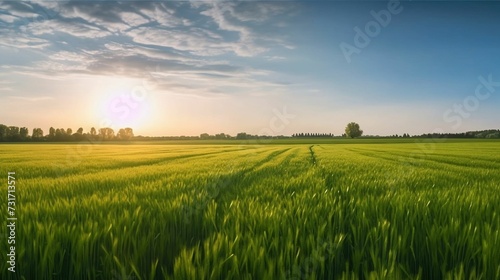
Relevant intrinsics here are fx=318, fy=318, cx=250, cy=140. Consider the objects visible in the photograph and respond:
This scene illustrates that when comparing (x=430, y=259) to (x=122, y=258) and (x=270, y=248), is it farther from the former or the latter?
(x=122, y=258)

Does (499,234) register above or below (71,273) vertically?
above

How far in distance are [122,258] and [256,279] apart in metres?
1.38

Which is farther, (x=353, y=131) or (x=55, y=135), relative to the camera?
(x=353, y=131)

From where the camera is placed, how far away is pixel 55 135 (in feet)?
360

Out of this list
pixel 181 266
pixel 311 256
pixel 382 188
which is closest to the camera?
pixel 181 266

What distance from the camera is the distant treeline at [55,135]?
310 feet

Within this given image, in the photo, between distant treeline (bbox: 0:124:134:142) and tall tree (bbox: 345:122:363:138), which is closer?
distant treeline (bbox: 0:124:134:142)

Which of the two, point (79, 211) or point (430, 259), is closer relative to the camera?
point (430, 259)

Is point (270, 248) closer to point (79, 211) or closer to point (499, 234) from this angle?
point (499, 234)

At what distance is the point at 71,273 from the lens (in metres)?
2.73

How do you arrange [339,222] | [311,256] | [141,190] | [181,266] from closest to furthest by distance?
[181,266]
[311,256]
[339,222]
[141,190]

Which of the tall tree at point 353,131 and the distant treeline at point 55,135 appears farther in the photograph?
the tall tree at point 353,131

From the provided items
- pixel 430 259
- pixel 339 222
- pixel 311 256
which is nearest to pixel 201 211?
pixel 339 222

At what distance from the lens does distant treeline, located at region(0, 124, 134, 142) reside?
94500mm
